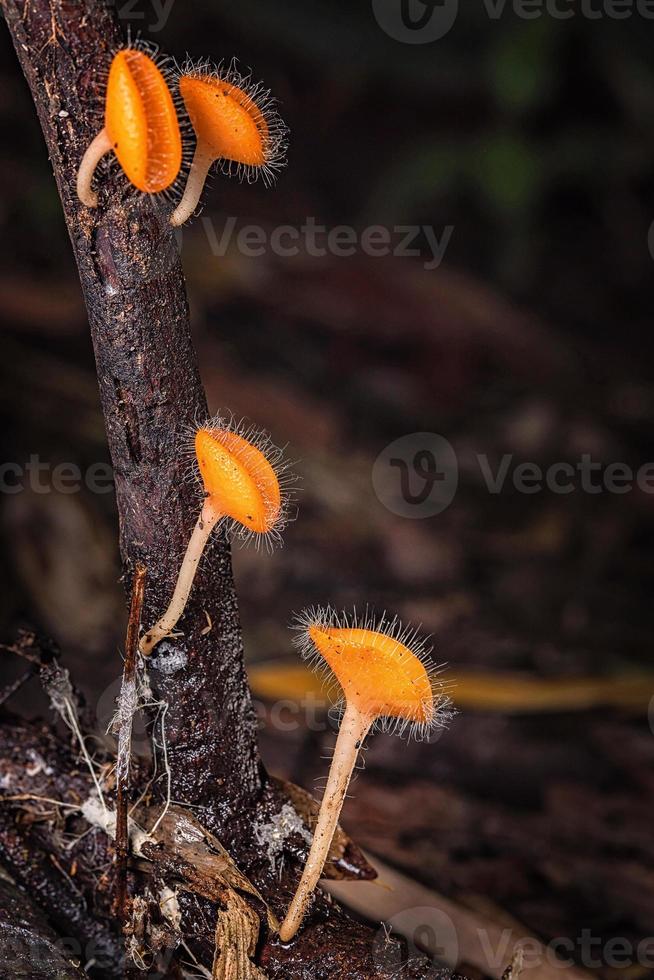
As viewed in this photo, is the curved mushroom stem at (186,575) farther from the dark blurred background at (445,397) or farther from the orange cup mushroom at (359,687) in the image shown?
the dark blurred background at (445,397)

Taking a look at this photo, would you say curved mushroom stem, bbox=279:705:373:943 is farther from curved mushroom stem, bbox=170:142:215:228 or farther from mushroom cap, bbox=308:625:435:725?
curved mushroom stem, bbox=170:142:215:228

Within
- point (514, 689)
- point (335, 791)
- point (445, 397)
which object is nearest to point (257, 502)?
point (335, 791)

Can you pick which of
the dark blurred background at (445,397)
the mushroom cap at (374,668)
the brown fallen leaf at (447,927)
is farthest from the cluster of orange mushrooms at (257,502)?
the dark blurred background at (445,397)

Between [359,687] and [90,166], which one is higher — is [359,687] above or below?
below

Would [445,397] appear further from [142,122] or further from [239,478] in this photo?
[142,122]

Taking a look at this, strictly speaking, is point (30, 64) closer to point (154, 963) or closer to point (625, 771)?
point (154, 963)

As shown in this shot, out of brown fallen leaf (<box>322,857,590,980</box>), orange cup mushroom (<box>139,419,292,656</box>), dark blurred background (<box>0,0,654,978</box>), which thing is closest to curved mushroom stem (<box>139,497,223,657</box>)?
orange cup mushroom (<box>139,419,292,656</box>)
